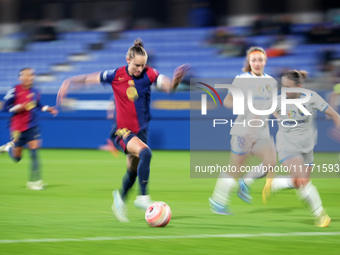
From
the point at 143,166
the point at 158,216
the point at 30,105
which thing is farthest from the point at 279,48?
the point at 158,216

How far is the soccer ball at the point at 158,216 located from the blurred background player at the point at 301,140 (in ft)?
4.33

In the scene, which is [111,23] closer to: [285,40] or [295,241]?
[285,40]

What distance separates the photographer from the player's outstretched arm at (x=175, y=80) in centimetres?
642

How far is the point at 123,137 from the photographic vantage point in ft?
22.1

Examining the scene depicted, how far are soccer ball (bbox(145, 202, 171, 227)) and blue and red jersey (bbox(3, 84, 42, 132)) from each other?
4.60 metres

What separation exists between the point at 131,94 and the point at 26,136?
4274 mm

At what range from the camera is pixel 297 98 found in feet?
21.9

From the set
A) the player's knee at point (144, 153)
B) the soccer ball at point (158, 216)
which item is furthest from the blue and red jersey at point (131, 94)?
the soccer ball at point (158, 216)

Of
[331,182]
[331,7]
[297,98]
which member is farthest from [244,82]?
[331,7]

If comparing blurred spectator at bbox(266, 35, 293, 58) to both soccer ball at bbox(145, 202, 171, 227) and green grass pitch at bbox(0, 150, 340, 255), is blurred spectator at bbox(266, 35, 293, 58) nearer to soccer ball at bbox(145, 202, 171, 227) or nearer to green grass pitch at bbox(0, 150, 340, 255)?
green grass pitch at bbox(0, 150, 340, 255)

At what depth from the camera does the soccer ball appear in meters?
6.44

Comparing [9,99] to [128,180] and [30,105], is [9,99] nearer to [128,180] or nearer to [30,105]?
[30,105]

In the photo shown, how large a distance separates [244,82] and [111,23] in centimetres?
2053

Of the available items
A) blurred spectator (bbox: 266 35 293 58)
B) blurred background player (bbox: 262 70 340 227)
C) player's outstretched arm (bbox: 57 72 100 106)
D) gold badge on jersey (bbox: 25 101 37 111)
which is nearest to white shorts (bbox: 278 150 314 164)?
blurred background player (bbox: 262 70 340 227)
